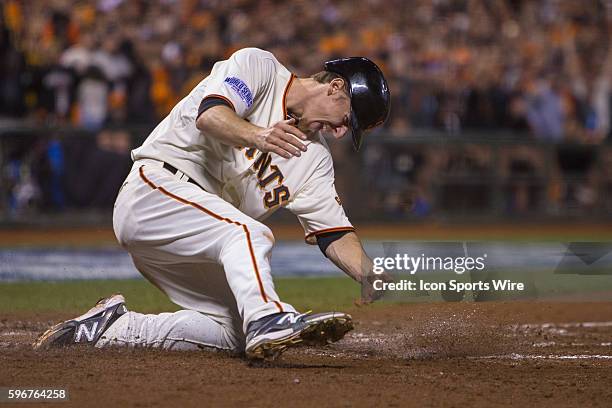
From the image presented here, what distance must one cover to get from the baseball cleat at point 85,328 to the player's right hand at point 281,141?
1.51 m

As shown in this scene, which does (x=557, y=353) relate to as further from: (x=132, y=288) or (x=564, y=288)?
(x=132, y=288)

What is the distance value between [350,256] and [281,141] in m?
1.02

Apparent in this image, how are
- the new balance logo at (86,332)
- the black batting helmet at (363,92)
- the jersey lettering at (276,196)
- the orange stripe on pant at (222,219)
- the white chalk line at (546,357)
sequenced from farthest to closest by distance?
1. the white chalk line at (546,357)
2. the new balance logo at (86,332)
3. the jersey lettering at (276,196)
4. the black batting helmet at (363,92)
5. the orange stripe on pant at (222,219)

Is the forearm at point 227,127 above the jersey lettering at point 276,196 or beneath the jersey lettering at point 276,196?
above

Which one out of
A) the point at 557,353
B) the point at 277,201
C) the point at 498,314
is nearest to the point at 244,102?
the point at 277,201

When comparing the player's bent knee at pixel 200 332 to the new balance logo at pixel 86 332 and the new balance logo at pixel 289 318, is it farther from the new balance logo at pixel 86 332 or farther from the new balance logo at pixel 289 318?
the new balance logo at pixel 289 318

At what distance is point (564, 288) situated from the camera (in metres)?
5.83

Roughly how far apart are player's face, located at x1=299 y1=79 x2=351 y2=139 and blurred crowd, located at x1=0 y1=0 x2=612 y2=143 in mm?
7875

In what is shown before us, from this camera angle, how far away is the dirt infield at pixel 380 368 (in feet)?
12.9

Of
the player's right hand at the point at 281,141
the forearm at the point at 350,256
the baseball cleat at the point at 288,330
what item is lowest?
the baseball cleat at the point at 288,330

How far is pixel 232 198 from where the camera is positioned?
512cm

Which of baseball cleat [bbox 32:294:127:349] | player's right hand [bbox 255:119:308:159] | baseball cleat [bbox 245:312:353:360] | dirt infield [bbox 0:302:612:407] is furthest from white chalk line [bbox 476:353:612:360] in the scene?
A: baseball cleat [bbox 32:294:127:349]

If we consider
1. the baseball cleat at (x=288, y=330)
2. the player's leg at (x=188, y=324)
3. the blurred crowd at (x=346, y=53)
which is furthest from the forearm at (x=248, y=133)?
the blurred crowd at (x=346, y=53)

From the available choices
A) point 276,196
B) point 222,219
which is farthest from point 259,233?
point 276,196
